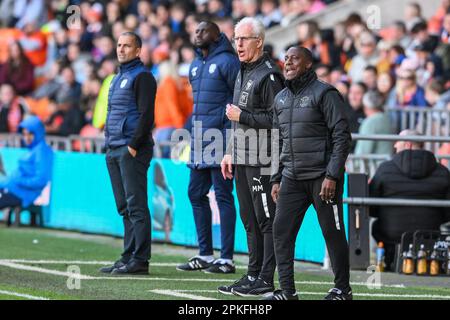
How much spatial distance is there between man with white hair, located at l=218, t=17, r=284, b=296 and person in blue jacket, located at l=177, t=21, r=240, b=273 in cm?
129

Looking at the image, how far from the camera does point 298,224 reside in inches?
406

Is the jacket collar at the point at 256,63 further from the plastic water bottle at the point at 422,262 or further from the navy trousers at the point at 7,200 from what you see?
the navy trousers at the point at 7,200

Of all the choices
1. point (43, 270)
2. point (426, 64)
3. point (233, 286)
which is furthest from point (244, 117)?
point (426, 64)

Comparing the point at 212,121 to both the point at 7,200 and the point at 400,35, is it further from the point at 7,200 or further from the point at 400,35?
the point at 400,35

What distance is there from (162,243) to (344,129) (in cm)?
645

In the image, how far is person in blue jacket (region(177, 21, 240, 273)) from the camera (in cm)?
1256

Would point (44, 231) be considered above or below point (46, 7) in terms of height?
below

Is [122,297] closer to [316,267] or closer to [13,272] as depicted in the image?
[13,272]

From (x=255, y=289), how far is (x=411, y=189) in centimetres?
319

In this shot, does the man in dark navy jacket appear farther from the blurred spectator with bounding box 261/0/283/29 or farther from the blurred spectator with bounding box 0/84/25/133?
the blurred spectator with bounding box 261/0/283/29

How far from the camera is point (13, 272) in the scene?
12.1 m

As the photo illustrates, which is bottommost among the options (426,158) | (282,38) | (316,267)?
(316,267)

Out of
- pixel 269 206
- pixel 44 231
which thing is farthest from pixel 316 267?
pixel 44 231

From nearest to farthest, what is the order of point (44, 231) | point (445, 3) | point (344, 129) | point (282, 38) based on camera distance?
point (344, 129) → point (44, 231) → point (445, 3) → point (282, 38)
